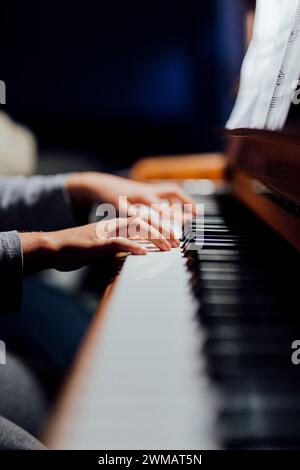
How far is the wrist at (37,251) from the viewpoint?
0.84 meters

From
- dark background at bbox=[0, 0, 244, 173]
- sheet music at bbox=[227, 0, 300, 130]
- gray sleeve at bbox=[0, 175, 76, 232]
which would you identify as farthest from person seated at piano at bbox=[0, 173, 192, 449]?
dark background at bbox=[0, 0, 244, 173]

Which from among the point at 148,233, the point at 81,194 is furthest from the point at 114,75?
the point at 148,233

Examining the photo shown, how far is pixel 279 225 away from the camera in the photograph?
0.96 meters

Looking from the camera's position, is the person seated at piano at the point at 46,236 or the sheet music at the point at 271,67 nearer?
the person seated at piano at the point at 46,236

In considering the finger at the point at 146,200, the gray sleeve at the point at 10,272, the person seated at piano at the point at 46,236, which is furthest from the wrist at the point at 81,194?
the gray sleeve at the point at 10,272

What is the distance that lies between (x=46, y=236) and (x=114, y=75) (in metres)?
3.06

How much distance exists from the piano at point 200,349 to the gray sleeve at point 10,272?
14cm

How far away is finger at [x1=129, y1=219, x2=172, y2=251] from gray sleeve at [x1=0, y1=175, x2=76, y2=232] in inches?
14.9

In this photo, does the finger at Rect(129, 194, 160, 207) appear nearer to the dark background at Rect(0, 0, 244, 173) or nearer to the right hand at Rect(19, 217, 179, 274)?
the right hand at Rect(19, 217, 179, 274)

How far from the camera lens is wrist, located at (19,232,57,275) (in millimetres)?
843

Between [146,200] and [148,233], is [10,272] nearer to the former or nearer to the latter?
[148,233]

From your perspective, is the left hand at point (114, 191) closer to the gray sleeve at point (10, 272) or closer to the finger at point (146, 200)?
the finger at point (146, 200)

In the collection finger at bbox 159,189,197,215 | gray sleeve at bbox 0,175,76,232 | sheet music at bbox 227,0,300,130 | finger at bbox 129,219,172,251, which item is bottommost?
gray sleeve at bbox 0,175,76,232

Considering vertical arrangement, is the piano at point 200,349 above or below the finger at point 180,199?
above
